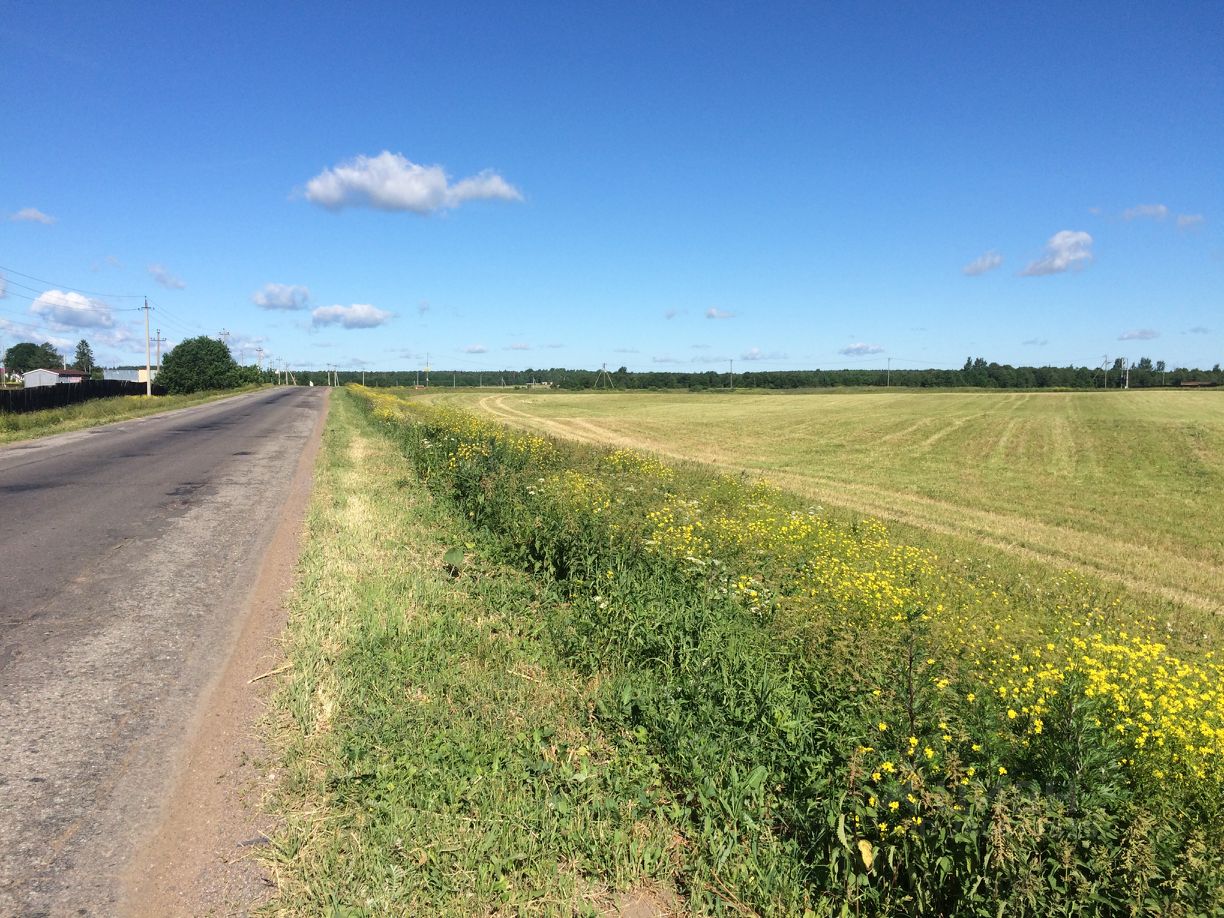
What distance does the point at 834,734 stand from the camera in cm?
388

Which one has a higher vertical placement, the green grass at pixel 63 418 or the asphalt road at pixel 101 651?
the green grass at pixel 63 418

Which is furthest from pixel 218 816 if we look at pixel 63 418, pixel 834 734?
pixel 63 418

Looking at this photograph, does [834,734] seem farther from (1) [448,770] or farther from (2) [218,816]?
(2) [218,816]

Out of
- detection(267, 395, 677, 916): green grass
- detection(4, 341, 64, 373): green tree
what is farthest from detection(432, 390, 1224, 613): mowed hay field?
detection(4, 341, 64, 373): green tree

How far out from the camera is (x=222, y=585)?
6.99 m

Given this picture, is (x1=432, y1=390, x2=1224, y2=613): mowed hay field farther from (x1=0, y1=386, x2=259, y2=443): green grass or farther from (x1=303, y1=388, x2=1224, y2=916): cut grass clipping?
(x1=0, y1=386, x2=259, y2=443): green grass

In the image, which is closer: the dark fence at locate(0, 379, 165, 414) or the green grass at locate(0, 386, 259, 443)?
the green grass at locate(0, 386, 259, 443)

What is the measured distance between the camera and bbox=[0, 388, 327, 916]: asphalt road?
10.4 ft

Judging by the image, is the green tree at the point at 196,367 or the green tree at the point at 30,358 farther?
the green tree at the point at 30,358

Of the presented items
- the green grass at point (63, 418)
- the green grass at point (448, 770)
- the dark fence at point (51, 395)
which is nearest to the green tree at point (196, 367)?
Answer: the dark fence at point (51, 395)

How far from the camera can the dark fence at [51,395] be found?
2852cm

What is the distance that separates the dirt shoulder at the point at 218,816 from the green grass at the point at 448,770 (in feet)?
0.46

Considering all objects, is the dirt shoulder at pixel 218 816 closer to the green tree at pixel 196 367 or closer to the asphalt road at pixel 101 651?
the asphalt road at pixel 101 651

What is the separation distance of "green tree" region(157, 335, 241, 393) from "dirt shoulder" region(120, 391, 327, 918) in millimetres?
98667
